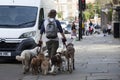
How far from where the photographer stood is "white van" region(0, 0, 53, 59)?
59.6 feet

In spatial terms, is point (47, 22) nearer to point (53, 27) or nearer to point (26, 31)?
point (53, 27)

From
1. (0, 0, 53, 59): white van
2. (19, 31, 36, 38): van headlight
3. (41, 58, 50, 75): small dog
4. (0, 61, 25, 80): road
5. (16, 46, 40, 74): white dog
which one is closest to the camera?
(41, 58, 50, 75): small dog

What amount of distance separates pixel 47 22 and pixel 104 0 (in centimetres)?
4926

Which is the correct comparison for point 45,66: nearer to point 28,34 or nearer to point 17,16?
point 28,34

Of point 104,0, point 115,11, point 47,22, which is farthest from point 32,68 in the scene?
point 104,0

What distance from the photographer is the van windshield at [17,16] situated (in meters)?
18.9

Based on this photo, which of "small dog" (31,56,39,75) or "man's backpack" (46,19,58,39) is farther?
"man's backpack" (46,19,58,39)

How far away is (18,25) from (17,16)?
2.00 ft

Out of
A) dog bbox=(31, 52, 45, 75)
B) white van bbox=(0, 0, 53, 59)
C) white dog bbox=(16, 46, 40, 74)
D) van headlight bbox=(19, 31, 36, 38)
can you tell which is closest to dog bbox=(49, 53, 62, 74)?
dog bbox=(31, 52, 45, 75)

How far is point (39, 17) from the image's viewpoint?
774 inches

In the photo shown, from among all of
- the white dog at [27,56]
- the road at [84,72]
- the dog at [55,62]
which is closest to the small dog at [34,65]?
the road at [84,72]

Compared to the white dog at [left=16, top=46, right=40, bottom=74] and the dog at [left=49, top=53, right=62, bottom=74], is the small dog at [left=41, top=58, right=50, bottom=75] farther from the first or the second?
the white dog at [left=16, top=46, right=40, bottom=74]

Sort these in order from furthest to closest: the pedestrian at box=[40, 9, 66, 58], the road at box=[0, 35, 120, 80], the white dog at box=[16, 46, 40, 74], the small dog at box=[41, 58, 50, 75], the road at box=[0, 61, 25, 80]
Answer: the white dog at box=[16, 46, 40, 74]
the pedestrian at box=[40, 9, 66, 58]
the road at box=[0, 61, 25, 80]
the small dog at box=[41, 58, 50, 75]
the road at box=[0, 35, 120, 80]

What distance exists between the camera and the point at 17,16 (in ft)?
63.1
